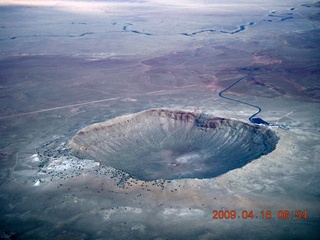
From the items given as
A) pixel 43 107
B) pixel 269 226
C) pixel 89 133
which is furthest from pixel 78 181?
pixel 43 107

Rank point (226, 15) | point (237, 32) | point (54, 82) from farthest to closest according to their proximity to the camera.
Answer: point (226, 15) < point (237, 32) < point (54, 82)

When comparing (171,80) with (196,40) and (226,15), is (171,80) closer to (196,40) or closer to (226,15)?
(196,40)

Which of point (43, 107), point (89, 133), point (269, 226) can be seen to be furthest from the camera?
point (43, 107)

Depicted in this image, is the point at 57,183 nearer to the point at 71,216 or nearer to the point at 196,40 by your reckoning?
the point at 71,216

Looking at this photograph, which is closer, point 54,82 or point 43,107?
point 43,107

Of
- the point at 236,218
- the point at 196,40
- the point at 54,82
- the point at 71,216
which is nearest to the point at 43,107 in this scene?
the point at 54,82

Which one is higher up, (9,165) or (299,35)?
(299,35)
